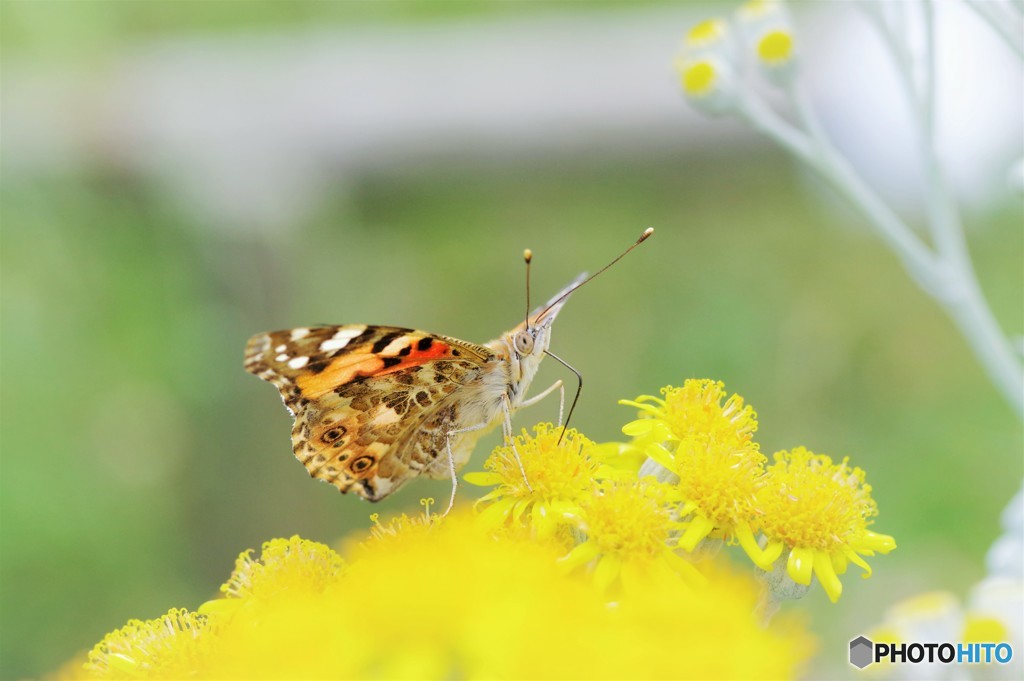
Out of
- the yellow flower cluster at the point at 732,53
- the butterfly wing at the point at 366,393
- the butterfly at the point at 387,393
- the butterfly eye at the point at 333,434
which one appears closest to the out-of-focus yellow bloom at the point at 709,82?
the yellow flower cluster at the point at 732,53

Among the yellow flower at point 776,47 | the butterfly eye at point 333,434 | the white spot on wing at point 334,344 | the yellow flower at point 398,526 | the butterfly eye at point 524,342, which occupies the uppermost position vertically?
the yellow flower at point 776,47

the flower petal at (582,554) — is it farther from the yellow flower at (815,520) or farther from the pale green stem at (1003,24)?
the pale green stem at (1003,24)

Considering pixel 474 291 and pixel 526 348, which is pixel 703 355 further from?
pixel 526 348

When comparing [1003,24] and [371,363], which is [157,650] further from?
[1003,24]

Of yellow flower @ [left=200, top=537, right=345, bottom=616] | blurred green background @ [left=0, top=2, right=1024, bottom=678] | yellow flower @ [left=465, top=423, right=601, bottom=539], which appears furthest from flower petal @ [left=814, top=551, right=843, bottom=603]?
blurred green background @ [left=0, top=2, right=1024, bottom=678]

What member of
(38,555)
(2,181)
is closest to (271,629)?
(38,555)

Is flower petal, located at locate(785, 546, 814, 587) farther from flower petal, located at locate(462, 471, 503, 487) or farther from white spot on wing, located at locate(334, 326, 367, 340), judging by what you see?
white spot on wing, located at locate(334, 326, 367, 340)

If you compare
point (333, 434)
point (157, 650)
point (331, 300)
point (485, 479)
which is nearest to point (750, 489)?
point (485, 479)
